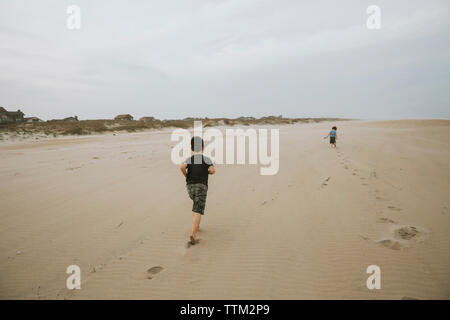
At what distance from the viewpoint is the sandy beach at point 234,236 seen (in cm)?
296

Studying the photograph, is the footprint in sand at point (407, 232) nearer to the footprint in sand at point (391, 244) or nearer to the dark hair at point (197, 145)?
the footprint in sand at point (391, 244)

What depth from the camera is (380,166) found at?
8586 millimetres

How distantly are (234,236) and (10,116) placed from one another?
42792mm

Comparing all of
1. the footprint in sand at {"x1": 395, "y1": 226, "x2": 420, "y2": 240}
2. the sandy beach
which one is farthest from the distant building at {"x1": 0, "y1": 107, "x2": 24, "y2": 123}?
the footprint in sand at {"x1": 395, "y1": 226, "x2": 420, "y2": 240}

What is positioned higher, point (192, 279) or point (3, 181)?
point (3, 181)

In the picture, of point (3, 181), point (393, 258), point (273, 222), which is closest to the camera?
point (393, 258)

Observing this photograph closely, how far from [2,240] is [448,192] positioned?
9.43m

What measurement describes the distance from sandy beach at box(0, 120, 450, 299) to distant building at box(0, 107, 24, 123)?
33.8 metres

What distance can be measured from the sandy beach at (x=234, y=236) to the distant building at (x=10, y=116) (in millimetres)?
33778

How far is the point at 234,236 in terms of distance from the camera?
417cm

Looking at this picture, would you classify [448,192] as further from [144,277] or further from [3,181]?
[3,181]

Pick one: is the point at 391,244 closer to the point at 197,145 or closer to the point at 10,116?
the point at 197,145

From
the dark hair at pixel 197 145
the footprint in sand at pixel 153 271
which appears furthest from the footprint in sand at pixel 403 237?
the footprint in sand at pixel 153 271
